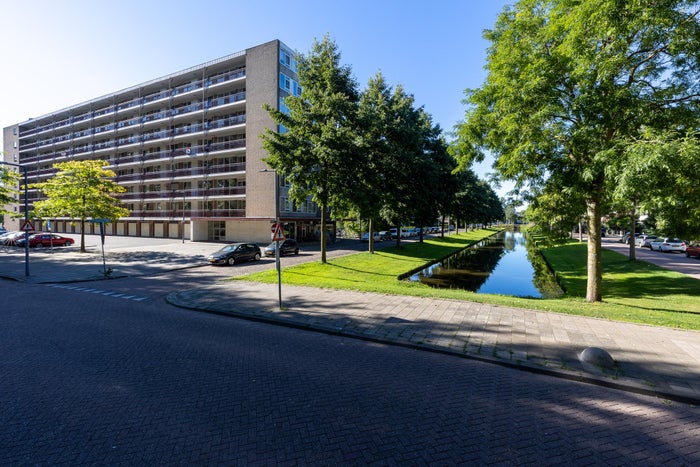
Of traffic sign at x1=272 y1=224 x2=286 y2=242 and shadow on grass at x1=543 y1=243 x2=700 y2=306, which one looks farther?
shadow on grass at x1=543 y1=243 x2=700 y2=306

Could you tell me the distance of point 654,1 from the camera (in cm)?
783

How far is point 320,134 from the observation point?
19.1m

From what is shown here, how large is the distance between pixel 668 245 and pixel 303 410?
41.8m

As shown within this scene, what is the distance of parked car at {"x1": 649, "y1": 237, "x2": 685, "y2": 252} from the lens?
30.3 metres

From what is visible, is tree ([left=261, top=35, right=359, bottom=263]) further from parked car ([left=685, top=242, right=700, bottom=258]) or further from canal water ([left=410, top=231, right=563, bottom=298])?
parked car ([left=685, top=242, right=700, bottom=258])

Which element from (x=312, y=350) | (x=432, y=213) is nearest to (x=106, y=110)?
(x=432, y=213)

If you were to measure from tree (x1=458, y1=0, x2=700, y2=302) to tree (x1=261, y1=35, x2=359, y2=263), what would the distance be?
8907 mm

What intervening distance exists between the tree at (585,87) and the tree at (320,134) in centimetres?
891

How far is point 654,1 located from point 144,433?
13569 mm

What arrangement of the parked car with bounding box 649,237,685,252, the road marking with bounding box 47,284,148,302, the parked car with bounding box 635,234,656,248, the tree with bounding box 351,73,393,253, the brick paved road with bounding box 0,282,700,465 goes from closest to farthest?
the brick paved road with bounding box 0,282,700,465 → the road marking with bounding box 47,284,148,302 → the tree with bounding box 351,73,393,253 → the parked car with bounding box 649,237,685,252 → the parked car with bounding box 635,234,656,248

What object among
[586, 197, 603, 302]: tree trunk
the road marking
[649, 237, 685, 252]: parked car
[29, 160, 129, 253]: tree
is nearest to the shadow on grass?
[586, 197, 603, 302]: tree trunk

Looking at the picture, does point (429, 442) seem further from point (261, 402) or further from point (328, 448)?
point (261, 402)

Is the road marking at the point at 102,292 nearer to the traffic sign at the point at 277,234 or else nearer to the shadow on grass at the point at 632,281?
the traffic sign at the point at 277,234

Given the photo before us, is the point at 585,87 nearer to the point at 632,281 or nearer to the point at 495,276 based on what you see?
the point at 632,281
